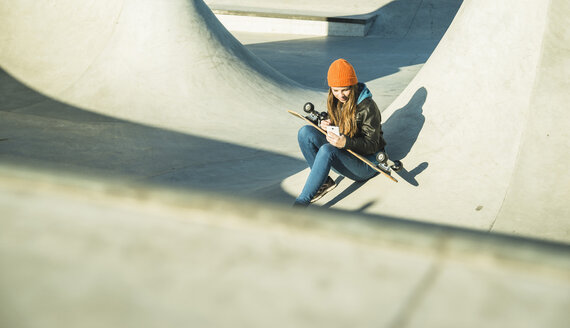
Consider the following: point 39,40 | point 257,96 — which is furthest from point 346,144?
point 39,40

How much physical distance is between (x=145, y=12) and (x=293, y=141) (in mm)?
3521

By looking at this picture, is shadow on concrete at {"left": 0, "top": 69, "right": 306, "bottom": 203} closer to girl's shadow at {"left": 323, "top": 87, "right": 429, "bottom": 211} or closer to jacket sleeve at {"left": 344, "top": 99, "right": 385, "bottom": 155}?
girl's shadow at {"left": 323, "top": 87, "right": 429, "bottom": 211}

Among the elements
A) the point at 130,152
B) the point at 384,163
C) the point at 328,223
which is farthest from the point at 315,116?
the point at 328,223

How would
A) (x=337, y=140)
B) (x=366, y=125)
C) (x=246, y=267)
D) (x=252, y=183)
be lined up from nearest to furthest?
(x=246, y=267), (x=337, y=140), (x=366, y=125), (x=252, y=183)

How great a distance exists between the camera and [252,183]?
19.6ft

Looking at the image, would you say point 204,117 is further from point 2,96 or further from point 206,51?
point 2,96

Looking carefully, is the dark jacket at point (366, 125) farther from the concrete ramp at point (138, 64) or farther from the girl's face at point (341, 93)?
the concrete ramp at point (138, 64)

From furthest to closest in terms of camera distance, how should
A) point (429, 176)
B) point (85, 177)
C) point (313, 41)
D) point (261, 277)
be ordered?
point (313, 41) → point (429, 176) → point (85, 177) → point (261, 277)

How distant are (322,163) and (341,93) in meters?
0.62

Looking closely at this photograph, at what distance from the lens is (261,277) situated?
4.09 ft

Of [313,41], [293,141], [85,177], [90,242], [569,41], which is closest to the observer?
[90,242]

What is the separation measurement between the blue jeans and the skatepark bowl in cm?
22

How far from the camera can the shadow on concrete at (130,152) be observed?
5.92 m

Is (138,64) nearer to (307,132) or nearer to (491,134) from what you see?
(307,132)
